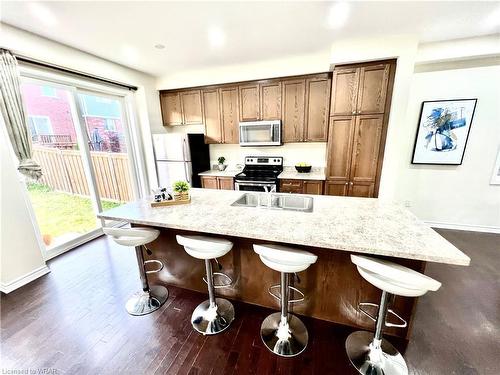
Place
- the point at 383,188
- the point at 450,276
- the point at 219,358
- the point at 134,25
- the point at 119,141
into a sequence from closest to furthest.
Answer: the point at 219,358, the point at 134,25, the point at 450,276, the point at 383,188, the point at 119,141

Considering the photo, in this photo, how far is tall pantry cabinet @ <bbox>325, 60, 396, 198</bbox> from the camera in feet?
9.07

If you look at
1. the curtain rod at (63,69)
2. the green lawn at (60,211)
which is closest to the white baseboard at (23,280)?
the green lawn at (60,211)

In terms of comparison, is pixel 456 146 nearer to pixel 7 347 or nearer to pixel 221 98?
pixel 221 98

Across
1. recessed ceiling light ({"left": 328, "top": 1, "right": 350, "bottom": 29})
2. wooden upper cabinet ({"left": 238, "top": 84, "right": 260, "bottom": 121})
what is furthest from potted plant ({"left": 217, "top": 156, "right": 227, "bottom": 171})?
recessed ceiling light ({"left": 328, "top": 1, "right": 350, "bottom": 29})

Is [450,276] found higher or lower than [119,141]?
lower

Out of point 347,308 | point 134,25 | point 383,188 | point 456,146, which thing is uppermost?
point 134,25

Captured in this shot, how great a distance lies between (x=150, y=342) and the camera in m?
1.64

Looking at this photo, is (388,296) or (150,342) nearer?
(388,296)

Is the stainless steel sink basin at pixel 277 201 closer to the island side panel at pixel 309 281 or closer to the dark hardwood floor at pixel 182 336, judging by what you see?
the island side panel at pixel 309 281

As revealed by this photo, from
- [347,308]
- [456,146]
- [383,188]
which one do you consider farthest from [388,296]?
[456,146]

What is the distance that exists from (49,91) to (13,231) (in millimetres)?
1824

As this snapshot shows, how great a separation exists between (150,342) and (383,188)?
3.29m

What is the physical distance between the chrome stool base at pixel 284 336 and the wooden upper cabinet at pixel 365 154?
2200 mm

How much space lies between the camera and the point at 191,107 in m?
4.04
